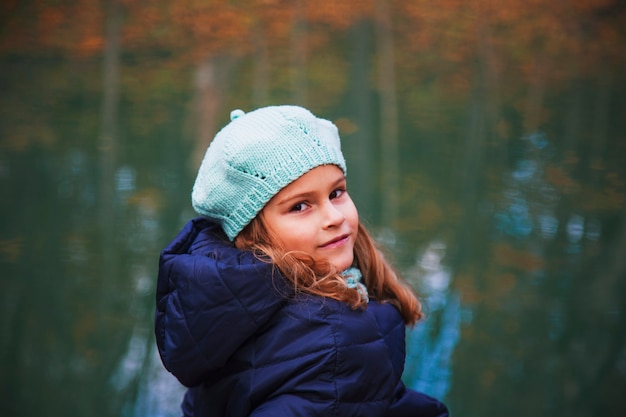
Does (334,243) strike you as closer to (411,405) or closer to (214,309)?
(214,309)

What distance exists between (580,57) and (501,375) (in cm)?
110

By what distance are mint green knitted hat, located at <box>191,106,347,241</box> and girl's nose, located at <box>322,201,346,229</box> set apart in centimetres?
8

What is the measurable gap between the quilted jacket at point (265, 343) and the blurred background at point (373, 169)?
111cm

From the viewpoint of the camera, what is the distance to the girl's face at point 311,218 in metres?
1.31

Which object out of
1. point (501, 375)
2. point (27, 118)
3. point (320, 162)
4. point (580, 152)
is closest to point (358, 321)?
point (320, 162)

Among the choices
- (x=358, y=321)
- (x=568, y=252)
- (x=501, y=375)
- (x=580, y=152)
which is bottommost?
(x=501, y=375)

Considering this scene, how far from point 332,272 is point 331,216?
0.11 metres

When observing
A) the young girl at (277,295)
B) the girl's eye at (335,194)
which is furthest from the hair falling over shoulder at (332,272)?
the girl's eye at (335,194)

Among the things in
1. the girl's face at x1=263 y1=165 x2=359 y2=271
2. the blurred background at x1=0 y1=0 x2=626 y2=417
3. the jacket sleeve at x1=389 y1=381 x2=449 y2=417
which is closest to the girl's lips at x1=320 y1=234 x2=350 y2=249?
the girl's face at x1=263 y1=165 x2=359 y2=271

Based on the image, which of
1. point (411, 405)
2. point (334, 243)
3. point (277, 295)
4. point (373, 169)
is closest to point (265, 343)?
point (277, 295)

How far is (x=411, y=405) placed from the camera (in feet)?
4.65

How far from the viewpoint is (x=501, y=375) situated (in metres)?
2.32

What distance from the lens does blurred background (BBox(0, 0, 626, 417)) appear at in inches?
91.1

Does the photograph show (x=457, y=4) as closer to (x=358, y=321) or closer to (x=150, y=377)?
(x=358, y=321)
